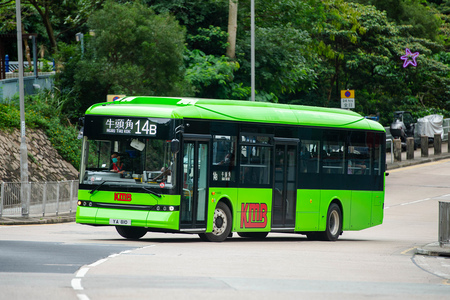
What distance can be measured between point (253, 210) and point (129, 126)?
342 centimetres

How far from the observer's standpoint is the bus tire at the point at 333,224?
21.1 m

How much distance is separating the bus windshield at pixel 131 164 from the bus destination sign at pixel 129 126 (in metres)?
0.17

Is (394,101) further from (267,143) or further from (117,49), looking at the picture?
(267,143)

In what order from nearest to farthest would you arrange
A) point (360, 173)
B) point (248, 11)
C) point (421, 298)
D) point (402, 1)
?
1. point (421, 298)
2. point (360, 173)
3. point (248, 11)
4. point (402, 1)

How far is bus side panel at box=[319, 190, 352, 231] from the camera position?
68.0ft

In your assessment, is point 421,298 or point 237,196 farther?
point 237,196

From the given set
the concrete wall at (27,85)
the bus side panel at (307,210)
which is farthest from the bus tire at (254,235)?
the concrete wall at (27,85)

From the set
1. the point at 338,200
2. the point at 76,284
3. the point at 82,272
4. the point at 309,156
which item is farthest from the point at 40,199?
the point at 76,284

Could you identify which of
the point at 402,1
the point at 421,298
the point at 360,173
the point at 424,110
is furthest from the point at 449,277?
the point at 402,1

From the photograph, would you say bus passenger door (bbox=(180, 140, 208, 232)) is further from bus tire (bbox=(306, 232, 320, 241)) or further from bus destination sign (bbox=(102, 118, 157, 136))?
bus tire (bbox=(306, 232, 320, 241))

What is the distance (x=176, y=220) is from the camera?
17.0 m

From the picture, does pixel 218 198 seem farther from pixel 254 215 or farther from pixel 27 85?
pixel 27 85

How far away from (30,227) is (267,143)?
27.1 ft

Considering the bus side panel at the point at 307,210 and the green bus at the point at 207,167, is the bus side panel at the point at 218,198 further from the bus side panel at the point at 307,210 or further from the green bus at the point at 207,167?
the bus side panel at the point at 307,210
